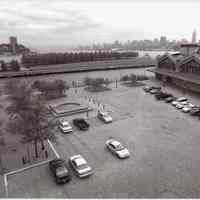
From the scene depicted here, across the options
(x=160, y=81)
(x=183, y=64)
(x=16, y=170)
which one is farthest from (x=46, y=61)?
Result: (x=16, y=170)

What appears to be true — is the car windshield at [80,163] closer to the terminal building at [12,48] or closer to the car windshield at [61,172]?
the car windshield at [61,172]

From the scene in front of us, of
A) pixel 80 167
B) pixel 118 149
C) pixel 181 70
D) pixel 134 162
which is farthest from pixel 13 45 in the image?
pixel 134 162

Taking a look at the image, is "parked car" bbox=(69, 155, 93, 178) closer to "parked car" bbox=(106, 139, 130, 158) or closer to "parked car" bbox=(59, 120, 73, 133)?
"parked car" bbox=(106, 139, 130, 158)

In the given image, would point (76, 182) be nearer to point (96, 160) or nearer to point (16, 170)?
point (96, 160)

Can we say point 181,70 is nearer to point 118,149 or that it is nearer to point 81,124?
point 81,124

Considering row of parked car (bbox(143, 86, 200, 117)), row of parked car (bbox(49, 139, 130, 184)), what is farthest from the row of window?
row of parked car (bbox(49, 139, 130, 184))

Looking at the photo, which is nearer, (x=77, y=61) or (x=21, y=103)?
(x=21, y=103)

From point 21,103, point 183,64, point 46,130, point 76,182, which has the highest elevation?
point 183,64
